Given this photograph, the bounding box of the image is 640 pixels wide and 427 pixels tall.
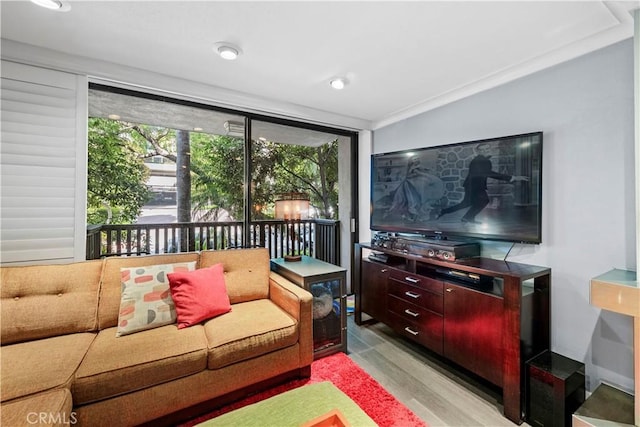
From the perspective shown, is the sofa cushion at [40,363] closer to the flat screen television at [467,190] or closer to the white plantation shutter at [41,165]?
the white plantation shutter at [41,165]

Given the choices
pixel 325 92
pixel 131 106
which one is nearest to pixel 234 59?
pixel 325 92

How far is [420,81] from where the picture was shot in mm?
2453

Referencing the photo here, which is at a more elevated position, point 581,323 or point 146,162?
point 146,162

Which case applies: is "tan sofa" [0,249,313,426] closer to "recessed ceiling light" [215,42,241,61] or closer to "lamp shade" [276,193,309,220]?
"lamp shade" [276,193,309,220]

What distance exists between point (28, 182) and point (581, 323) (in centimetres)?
397

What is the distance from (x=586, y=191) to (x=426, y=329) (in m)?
1.50

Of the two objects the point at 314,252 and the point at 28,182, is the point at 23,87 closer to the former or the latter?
the point at 28,182

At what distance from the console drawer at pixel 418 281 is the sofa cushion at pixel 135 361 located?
168cm

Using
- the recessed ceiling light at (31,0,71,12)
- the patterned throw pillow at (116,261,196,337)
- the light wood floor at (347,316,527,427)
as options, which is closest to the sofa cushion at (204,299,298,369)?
the patterned throw pillow at (116,261,196,337)

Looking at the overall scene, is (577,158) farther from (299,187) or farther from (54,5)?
(54,5)

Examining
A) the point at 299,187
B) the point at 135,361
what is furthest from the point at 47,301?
the point at 299,187

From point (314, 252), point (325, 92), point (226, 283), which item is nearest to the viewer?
point (226, 283)

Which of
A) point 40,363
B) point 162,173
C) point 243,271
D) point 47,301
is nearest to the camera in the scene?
point 40,363

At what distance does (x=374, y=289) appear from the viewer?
2836mm
